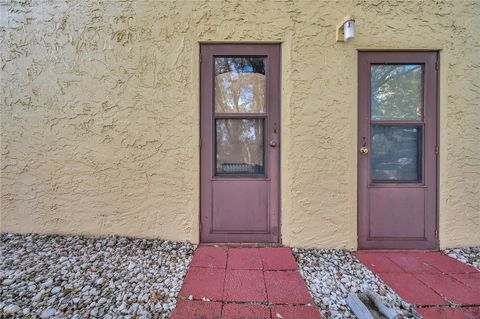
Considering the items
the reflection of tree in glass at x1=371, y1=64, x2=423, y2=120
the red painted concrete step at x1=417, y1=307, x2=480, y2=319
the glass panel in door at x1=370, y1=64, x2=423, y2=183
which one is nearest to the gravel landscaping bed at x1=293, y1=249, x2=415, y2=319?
the red painted concrete step at x1=417, y1=307, x2=480, y2=319

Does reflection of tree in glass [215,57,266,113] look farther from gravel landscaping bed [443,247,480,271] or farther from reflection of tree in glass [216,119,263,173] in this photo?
gravel landscaping bed [443,247,480,271]

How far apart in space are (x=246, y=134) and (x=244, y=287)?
4.94 ft

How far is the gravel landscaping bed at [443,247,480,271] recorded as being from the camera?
7.83ft

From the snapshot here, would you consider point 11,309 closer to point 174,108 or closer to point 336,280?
point 174,108

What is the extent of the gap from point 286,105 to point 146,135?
1507 mm

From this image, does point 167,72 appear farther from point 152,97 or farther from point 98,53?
point 98,53

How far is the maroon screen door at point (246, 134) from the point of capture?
2656mm

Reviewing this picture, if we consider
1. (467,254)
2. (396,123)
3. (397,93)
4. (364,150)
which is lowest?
(467,254)

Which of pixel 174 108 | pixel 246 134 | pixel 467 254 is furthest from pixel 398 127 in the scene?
pixel 174 108

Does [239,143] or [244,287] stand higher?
[239,143]

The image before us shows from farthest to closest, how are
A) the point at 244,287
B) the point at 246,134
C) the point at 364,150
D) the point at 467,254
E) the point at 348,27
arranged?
the point at 246,134 → the point at 364,150 → the point at 467,254 → the point at 348,27 → the point at 244,287

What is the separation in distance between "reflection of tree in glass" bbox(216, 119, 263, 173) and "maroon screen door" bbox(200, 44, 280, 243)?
1 cm

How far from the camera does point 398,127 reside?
8.87ft

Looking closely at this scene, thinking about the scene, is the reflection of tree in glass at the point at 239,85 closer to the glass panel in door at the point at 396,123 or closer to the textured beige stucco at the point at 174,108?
the textured beige stucco at the point at 174,108
